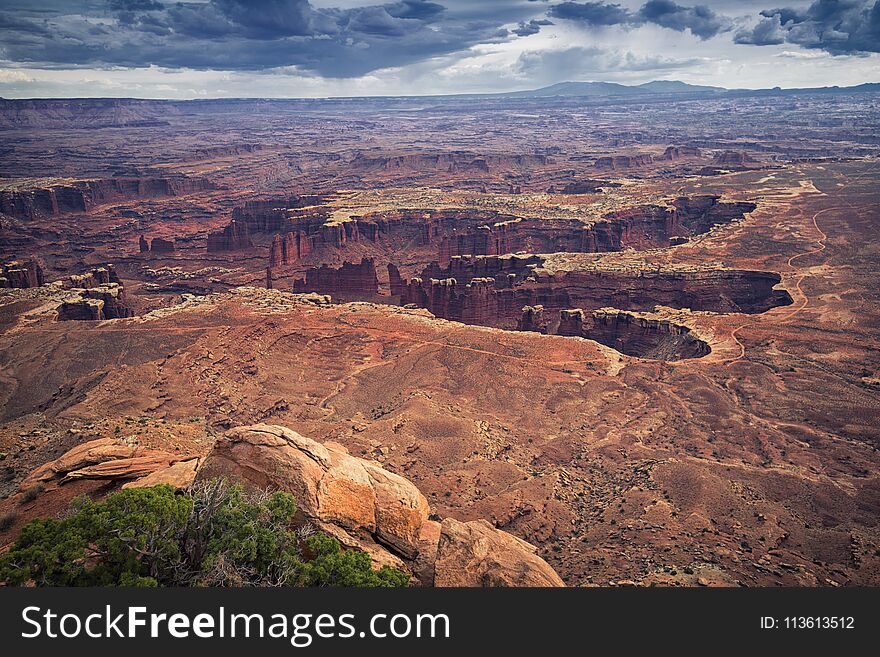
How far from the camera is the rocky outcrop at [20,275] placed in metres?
67.5

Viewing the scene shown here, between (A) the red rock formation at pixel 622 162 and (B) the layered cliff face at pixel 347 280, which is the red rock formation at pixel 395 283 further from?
(A) the red rock formation at pixel 622 162

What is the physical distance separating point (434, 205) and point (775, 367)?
80.7m

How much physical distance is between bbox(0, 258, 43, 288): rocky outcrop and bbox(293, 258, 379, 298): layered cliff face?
29.9m

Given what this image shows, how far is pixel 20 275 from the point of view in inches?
2692

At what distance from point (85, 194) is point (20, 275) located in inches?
2780

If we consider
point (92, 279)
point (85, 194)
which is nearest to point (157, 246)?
point (92, 279)

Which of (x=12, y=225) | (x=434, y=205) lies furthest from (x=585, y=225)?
(x=12, y=225)

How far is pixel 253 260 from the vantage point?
9512 cm

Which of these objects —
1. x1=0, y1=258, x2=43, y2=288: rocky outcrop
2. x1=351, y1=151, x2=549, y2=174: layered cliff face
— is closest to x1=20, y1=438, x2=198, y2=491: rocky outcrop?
x1=0, y1=258, x2=43, y2=288: rocky outcrop

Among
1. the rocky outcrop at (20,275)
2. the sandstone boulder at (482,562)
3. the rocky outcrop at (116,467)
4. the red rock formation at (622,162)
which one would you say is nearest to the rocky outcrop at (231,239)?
the rocky outcrop at (20,275)

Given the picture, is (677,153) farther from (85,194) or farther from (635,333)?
(635,333)

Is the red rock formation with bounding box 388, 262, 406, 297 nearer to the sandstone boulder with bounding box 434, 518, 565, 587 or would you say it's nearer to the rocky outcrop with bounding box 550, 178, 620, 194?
the sandstone boulder with bounding box 434, 518, 565, 587

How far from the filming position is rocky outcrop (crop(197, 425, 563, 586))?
15.4 meters

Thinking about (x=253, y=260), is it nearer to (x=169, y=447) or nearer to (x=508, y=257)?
(x=508, y=257)
